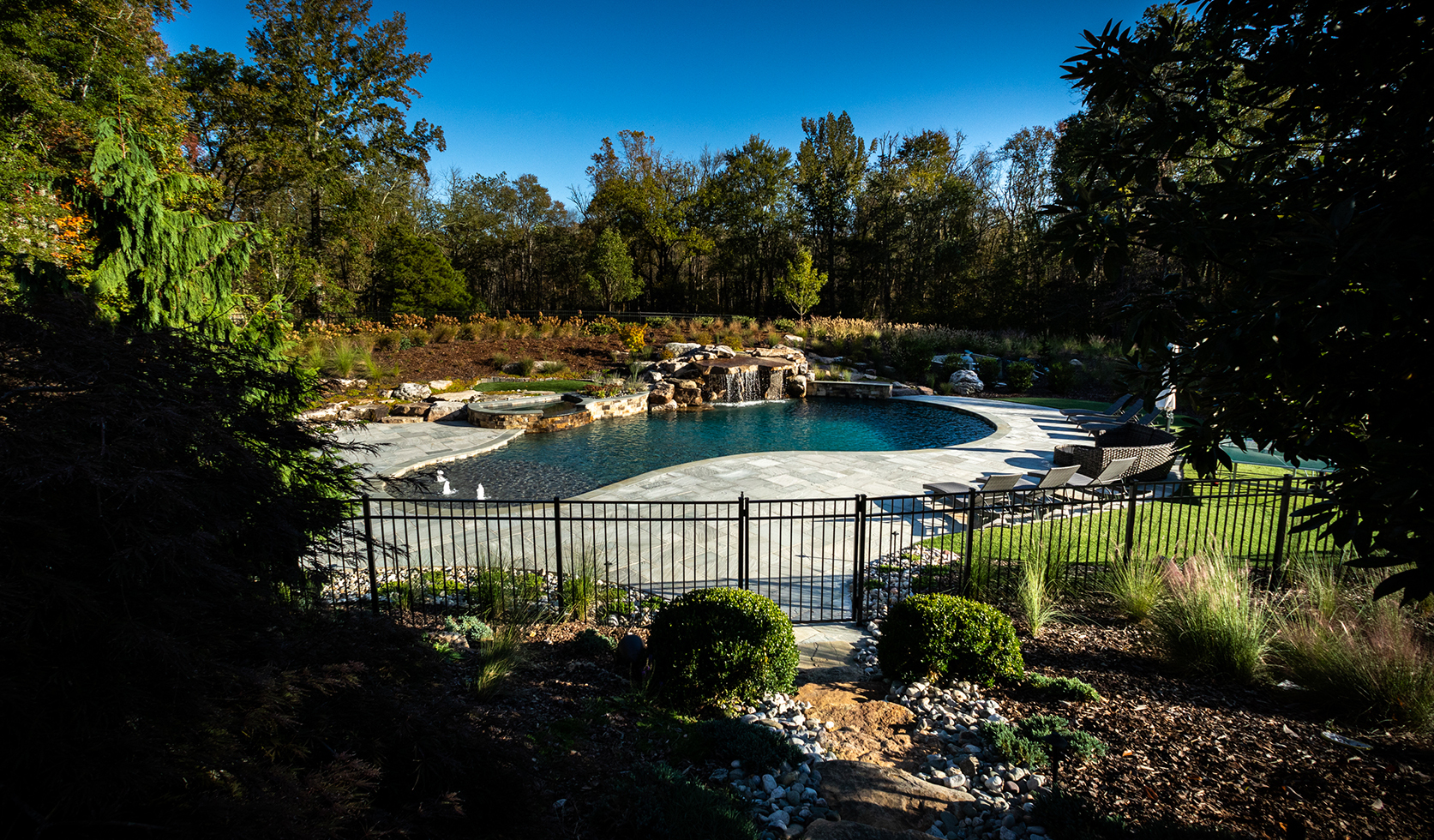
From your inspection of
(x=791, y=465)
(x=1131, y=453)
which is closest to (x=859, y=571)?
(x=791, y=465)

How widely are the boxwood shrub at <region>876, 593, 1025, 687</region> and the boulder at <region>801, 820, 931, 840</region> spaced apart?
5.45 feet

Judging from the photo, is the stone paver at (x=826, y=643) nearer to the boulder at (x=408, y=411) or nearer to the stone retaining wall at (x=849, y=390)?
the boulder at (x=408, y=411)

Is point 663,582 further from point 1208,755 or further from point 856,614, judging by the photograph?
point 1208,755

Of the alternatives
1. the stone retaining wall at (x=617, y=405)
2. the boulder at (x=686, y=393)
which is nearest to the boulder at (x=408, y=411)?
the stone retaining wall at (x=617, y=405)

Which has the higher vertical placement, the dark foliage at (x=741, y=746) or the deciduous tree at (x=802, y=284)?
the deciduous tree at (x=802, y=284)

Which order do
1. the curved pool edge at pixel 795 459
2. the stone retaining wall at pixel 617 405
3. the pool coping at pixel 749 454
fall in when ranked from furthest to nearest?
1. the stone retaining wall at pixel 617 405
2. the pool coping at pixel 749 454
3. the curved pool edge at pixel 795 459

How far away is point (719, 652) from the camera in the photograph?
436 centimetres

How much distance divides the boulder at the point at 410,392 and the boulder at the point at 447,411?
1.47 m

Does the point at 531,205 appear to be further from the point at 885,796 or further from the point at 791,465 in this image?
the point at 885,796

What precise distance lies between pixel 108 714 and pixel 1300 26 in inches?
178

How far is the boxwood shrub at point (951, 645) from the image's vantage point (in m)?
4.53

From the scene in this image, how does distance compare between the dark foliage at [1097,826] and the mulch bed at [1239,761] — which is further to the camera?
the mulch bed at [1239,761]

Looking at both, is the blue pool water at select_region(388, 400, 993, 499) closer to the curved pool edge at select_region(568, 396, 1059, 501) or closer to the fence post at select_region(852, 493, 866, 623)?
the curved pool edge at select_region(568, 396, 1059, 501)

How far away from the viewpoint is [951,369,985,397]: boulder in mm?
22734
